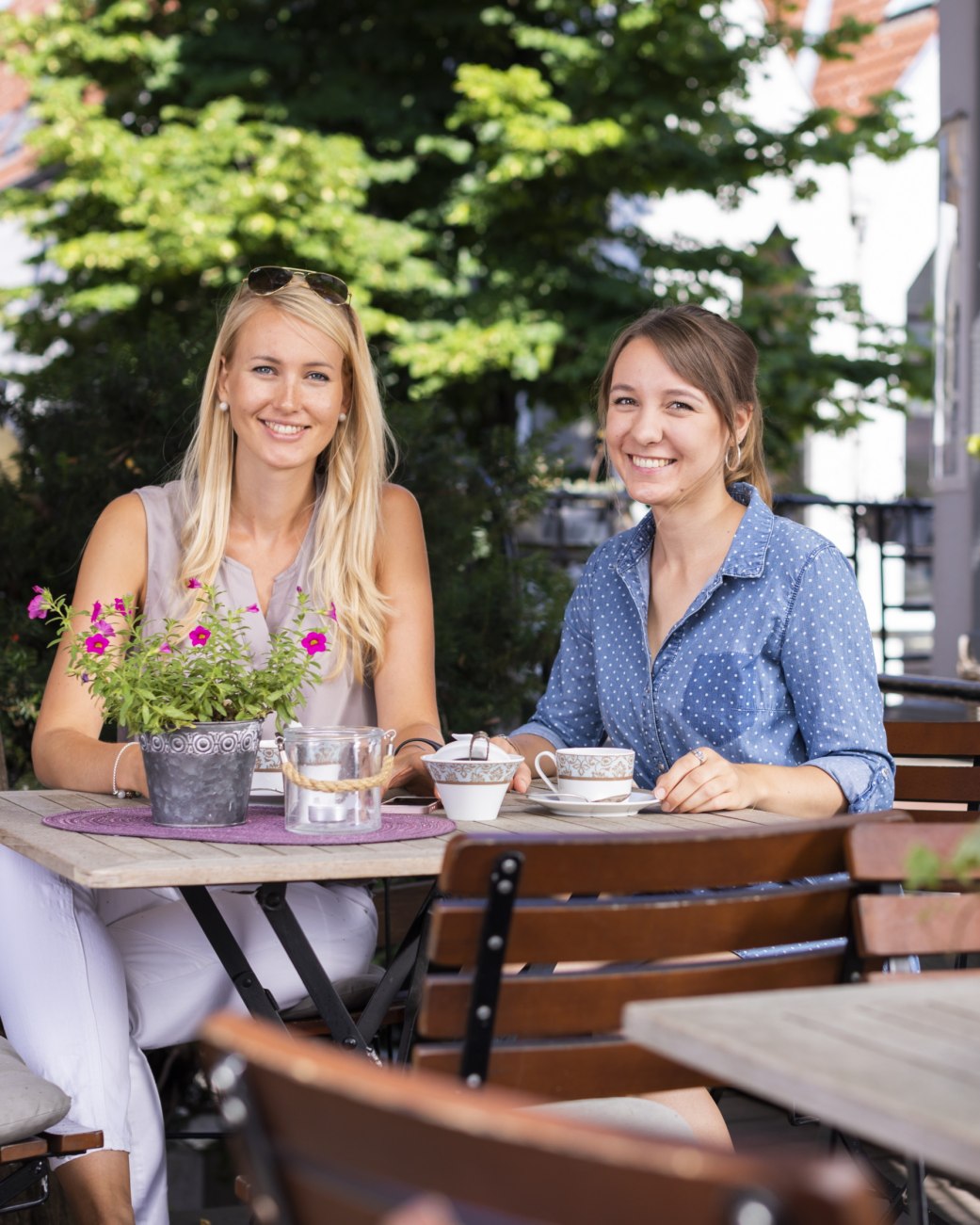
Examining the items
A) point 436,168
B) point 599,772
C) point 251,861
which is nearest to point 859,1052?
point 251,861

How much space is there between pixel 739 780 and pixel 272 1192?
1500mm

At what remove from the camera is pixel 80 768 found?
2.66 m

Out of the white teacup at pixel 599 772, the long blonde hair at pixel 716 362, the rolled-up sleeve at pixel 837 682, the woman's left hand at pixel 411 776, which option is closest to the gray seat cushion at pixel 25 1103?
the woman's left hand at pixel 411 776

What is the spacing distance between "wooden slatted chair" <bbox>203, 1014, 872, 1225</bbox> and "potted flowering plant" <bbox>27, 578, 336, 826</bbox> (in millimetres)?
1195

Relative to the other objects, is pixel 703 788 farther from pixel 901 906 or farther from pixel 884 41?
pixel 884 41

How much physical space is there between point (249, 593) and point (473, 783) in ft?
2.77

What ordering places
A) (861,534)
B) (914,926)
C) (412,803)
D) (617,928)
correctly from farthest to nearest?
(861,534) < (412,803) < (914,926) < (617,928)

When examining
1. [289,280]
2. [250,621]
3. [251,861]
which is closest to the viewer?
[251,861]

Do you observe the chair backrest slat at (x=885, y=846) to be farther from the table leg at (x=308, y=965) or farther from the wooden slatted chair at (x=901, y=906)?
the table leg at (x=308, y=965)

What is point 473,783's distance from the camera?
232 centimetres

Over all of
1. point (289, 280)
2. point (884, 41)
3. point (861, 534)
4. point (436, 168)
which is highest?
point (884, 41)

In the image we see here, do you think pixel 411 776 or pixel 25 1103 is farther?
pixel 411 776

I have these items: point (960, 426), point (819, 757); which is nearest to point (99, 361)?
point (819, 757)

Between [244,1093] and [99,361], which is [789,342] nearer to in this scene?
[99,361]
